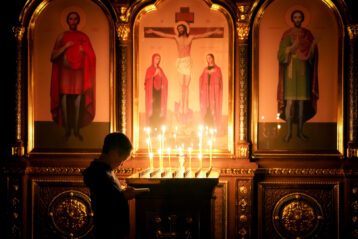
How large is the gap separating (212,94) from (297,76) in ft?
3.69

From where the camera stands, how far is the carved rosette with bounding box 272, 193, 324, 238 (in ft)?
19.6

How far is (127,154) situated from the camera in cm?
354

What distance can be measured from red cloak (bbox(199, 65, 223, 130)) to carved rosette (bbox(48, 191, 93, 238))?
6.52 feet

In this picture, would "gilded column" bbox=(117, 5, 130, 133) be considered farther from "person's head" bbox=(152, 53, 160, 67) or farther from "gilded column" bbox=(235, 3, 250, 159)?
"gilded column" bbox=(235, 3, 250, 159)

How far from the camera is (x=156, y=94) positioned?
6148mm

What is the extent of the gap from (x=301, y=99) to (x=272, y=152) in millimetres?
786

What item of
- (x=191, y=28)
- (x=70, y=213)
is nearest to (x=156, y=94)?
(x=191, y=28)

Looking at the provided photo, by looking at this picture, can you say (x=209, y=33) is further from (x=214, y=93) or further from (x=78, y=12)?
(x=78, y=12)

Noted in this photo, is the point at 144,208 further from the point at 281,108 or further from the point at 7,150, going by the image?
the point at 7,150

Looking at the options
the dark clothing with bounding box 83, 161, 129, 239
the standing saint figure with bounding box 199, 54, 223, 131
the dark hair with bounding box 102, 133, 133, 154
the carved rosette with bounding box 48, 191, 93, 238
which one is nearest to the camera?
the dark clothing with bounding box 83, 161, 129, 239

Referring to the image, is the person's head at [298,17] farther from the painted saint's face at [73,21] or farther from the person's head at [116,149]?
the person's head at [116,149]

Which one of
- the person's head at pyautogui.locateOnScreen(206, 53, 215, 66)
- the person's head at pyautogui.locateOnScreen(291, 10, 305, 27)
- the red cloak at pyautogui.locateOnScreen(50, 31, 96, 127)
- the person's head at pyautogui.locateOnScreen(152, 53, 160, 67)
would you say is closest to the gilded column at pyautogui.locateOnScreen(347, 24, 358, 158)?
the person's head at pyautogui.locateOnScreen(291, 10, 305, 27)

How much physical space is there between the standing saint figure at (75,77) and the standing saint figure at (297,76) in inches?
98.6

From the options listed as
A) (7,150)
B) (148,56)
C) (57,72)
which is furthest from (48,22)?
(7,150)
